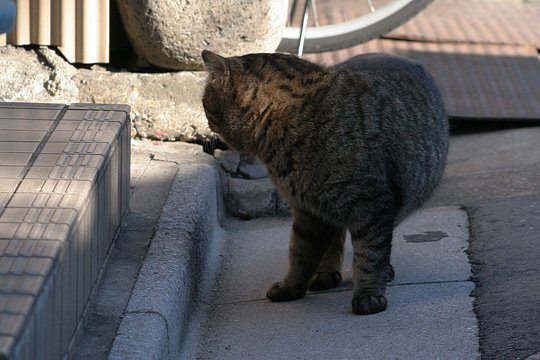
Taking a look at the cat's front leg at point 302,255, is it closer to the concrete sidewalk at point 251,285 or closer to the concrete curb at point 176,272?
the concrete sidewalk at point 251,285

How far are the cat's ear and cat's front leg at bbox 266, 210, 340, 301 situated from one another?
0.59m

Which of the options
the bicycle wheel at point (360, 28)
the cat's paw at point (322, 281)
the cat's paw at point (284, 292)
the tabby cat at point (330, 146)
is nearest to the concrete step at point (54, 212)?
the tabby cat at point (330, 146)

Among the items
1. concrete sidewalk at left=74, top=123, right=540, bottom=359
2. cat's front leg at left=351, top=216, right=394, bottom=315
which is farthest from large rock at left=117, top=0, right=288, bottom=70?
cat's front leg at left=351, top=216, right=394, bottom=315

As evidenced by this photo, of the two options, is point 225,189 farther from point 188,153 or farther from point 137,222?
point 137,222

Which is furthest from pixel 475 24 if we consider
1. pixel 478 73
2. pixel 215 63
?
pixel 215 63

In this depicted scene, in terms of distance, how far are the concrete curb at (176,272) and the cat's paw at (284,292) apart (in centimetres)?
26

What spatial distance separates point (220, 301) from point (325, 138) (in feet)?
2.47

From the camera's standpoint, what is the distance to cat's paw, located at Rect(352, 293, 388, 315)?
3.33 metres

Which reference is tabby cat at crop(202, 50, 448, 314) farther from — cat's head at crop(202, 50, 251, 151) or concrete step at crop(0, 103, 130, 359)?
concrete step at crop(0, 103, 130, 359)

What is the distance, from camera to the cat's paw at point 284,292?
3564mm

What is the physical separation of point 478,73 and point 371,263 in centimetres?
304

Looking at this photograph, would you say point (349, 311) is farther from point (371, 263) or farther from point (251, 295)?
point (251, 295)

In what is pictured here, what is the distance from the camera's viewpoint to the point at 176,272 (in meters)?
3.15

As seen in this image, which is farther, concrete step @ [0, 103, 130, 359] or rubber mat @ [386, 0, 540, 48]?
rubber mat @ [386, 0, 540, 48]
